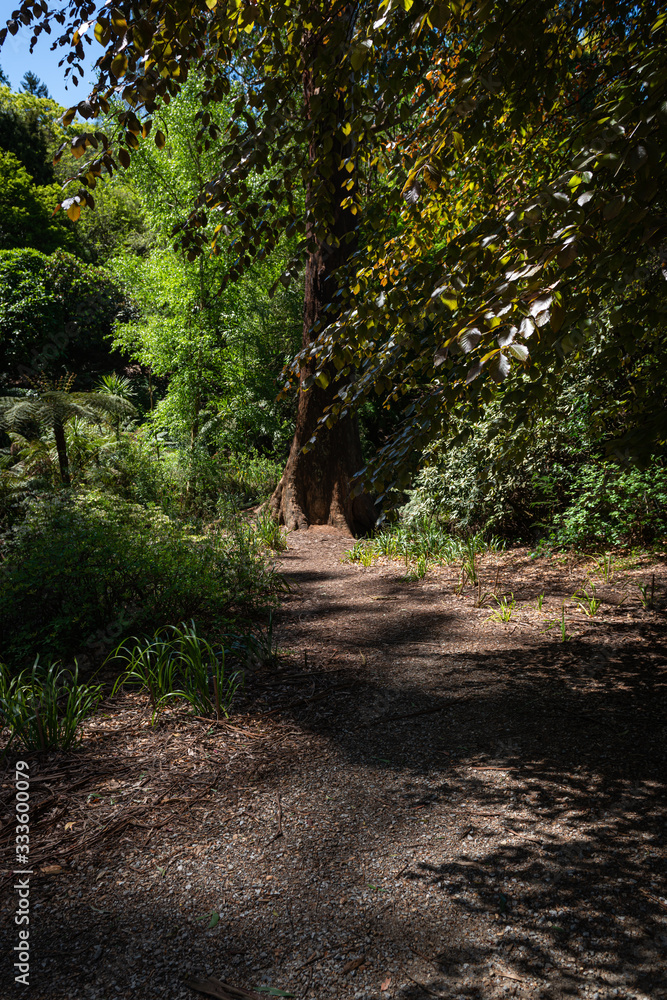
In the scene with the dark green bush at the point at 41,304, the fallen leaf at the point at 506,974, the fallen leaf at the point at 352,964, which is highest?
the dark green bush at the point at 41,304

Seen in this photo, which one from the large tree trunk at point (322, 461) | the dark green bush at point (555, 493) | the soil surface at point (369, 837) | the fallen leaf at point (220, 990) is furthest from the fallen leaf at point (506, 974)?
the large tree trunk at point (322, 461)

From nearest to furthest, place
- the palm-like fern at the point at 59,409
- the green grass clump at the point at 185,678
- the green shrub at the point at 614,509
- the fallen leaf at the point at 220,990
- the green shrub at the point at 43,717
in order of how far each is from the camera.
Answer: the fallen leaf at the point at 220,990 → the green shrub at the point at 43,717 → the green grass clump at the point at 185,678 → the green shrub at the point at 614,509 → the palm-like fern at the point at 59,409

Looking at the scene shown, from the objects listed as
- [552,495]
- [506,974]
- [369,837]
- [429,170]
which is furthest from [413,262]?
[552,495]

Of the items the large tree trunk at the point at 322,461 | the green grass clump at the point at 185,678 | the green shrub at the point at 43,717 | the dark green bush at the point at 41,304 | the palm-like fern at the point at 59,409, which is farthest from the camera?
the dark green bush at the point at 41,304

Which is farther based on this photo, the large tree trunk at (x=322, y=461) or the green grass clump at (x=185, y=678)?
the large tree trunk at (x=322, y=461)

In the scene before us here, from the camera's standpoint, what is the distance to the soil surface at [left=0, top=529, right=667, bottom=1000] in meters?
1.65

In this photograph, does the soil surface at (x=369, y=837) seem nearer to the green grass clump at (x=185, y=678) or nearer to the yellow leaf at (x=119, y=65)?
the green grass clump at (x=185, y=678)

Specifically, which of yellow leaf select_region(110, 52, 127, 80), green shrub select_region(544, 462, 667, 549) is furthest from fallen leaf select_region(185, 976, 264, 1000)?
green shrub select_region(544, 462, 667, 549)

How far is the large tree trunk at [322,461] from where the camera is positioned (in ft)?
24.7

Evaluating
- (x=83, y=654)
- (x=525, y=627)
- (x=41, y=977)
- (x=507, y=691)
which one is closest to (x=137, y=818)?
(x=41, y=977)

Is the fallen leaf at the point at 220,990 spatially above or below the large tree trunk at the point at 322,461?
below

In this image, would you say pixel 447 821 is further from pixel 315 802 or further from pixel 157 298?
pixel 157 298

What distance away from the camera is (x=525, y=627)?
13.7 ft

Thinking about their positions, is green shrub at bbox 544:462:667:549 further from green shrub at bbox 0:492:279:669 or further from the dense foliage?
green shrub at bbox 0:492:279:669
